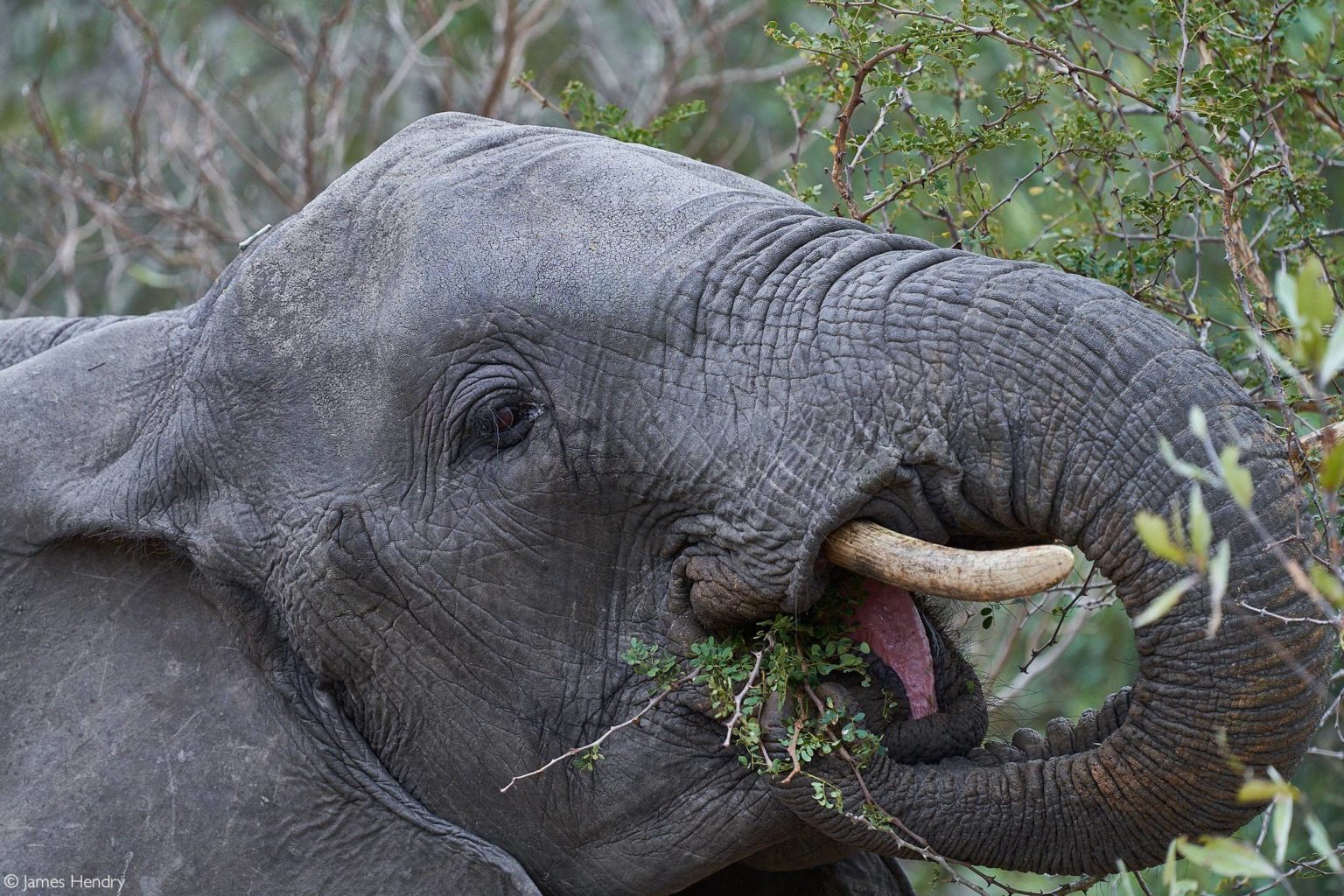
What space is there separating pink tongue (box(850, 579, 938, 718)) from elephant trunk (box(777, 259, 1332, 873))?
0.46ft

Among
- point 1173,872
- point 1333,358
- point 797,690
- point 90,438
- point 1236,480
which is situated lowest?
point 90,438

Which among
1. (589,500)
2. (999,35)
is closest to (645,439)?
(589,500)

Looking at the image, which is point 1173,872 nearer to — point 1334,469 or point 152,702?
point 1334,469

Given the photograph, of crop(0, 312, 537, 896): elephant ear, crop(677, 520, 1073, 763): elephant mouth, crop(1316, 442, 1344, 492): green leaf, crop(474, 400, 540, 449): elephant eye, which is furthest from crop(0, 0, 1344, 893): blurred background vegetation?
crop(0, 312, 537, 896): elephant ear

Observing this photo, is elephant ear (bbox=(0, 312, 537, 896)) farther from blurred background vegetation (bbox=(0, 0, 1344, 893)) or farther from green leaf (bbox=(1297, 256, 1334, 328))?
green leaf (bbox=(1297, 256, 1334, 328))

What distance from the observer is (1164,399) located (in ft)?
8.47

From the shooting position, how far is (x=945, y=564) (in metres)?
2.56

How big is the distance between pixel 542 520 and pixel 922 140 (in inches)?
44.6

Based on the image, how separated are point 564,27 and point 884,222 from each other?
26.4 ft

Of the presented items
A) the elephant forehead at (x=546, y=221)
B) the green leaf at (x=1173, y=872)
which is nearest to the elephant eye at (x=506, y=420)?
the elephant forehead at (x=546, y=221)

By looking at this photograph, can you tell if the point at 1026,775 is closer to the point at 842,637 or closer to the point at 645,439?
the point at 842,637

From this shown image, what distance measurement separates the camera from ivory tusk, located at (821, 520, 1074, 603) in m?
2.45

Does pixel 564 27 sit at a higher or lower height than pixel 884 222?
lower

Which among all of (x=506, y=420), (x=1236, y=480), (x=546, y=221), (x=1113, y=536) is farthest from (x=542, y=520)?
(x=1236, y=480)
